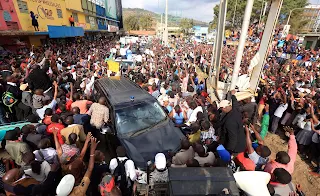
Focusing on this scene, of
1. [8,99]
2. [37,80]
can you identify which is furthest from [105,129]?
[8,99]

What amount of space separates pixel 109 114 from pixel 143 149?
55.0 inches

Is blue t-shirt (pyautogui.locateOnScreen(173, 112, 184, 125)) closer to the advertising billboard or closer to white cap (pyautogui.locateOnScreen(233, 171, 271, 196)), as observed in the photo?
white cap (pyautogui.locateOnScreen(233, 171, 271, 196))

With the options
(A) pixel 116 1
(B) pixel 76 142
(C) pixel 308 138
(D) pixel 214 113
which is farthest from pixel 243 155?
(A) pixel 116 1

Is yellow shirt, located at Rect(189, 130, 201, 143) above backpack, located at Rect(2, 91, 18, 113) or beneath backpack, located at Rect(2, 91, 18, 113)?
beneath

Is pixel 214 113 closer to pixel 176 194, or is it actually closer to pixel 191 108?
pixel 191 108

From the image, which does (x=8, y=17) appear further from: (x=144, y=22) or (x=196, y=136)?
(x=144, y=22)

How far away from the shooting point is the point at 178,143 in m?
4.04

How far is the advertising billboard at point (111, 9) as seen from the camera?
41412 mm

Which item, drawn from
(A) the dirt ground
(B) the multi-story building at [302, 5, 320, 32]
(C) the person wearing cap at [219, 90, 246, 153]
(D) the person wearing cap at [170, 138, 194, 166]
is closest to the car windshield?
(D) the person wearing cap at [170, 138, 194, 166]

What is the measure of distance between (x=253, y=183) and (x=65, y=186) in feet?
6.79

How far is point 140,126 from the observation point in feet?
13.9

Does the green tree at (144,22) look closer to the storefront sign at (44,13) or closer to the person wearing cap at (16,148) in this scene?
the storefront sign at (44,13)

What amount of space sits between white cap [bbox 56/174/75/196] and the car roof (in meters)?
2.47

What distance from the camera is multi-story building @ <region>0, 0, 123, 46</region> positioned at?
12.5 meters
